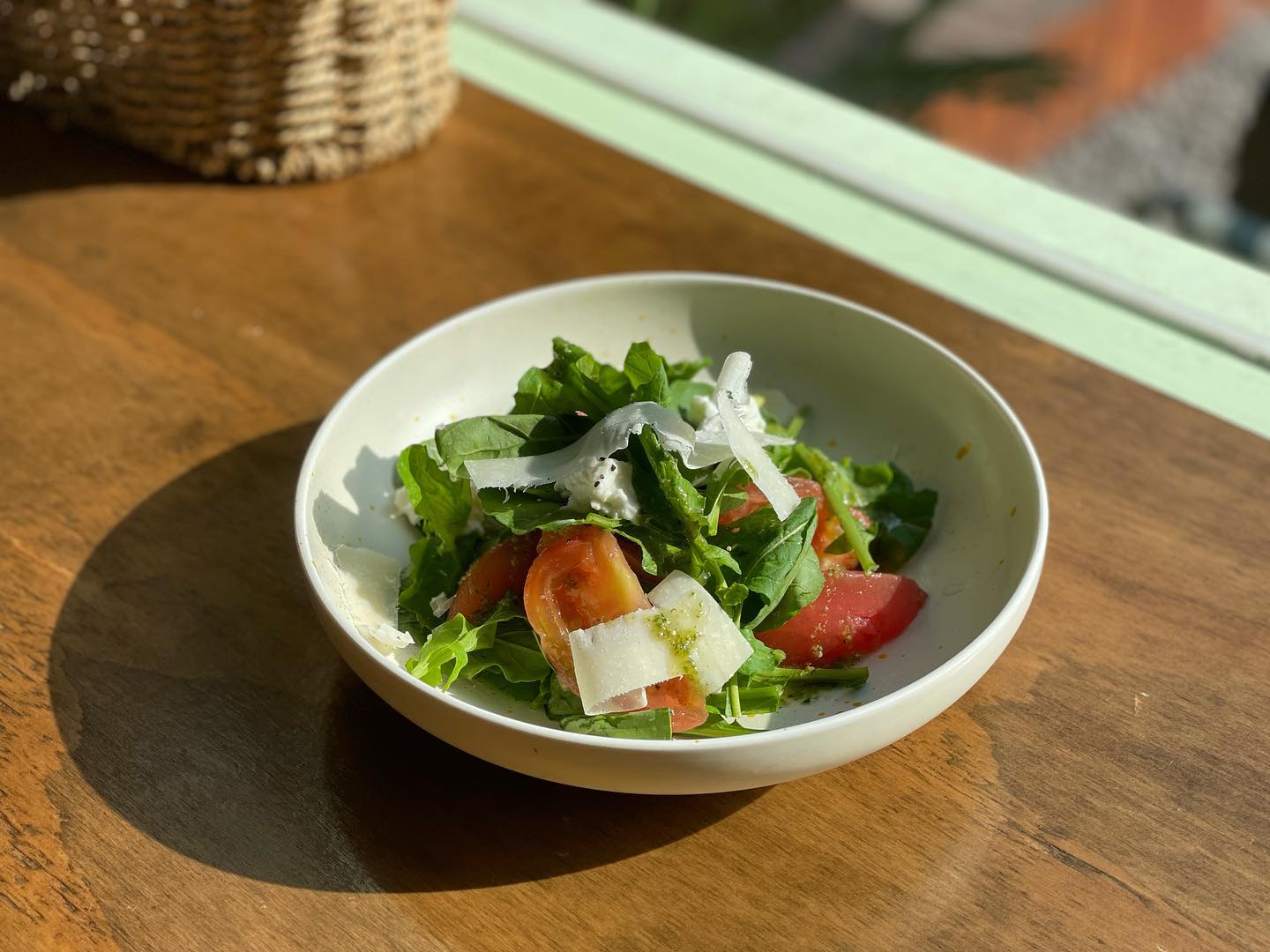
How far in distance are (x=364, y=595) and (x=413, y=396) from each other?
0.95 ft

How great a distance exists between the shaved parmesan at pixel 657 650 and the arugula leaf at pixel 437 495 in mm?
233

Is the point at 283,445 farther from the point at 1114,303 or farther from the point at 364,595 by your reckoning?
the point at 1114,303

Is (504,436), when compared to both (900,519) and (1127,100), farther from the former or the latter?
(1127,100)

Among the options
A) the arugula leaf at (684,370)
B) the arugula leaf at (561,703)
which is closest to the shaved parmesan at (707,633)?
the arugula leaf at (561,703)

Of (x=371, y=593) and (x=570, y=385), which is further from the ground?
(x=570, y=385)

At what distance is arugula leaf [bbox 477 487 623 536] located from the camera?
1.04 meters

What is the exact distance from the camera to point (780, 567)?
1062mm

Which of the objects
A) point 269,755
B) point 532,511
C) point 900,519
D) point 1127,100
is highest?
point 532,511

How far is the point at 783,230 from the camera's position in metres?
1.86

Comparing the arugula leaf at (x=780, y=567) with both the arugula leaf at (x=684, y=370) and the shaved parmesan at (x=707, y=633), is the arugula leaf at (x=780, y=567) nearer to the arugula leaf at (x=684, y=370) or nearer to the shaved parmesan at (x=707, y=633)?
the shaved parmesan at (x=707, y=633)

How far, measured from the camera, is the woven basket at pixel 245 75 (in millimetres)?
1849

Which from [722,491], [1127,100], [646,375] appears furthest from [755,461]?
[1127,100]

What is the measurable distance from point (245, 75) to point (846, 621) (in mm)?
1315

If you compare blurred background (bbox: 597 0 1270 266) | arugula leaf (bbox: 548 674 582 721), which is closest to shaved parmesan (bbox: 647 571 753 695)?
arugula leaf (bbox: 548 674 582 721)
